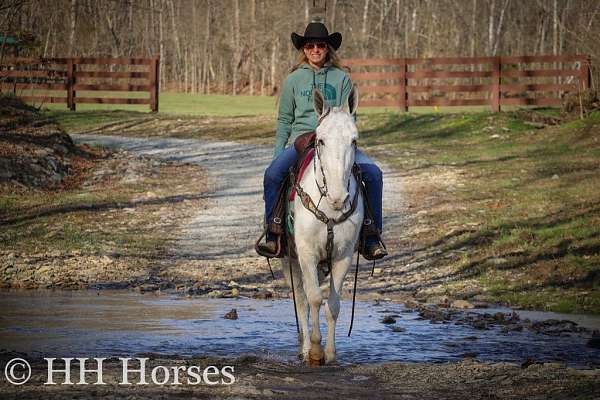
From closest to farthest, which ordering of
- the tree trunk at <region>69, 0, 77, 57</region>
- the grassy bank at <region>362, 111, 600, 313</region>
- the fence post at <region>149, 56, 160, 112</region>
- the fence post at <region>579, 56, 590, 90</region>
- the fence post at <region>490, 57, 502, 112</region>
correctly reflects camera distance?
the grassy bank at <region>362, 111, 600, 313</region> < the fence post at <region>579, 56, 590, 90</region> < the fence post at <region>490, 57, 502, 112</region> < the fence post at <region>149, 56, 160, 112</region> < the tree trunk at <region>69, 0, 77, 57</region>

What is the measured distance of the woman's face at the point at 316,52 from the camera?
948 cm

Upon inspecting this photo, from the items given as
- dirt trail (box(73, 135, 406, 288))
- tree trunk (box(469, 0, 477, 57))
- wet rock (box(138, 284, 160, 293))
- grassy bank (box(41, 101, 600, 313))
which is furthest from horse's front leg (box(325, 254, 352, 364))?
tree trunk (box(469, 0, 477, 57))

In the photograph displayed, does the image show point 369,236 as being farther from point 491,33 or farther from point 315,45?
point 491,33

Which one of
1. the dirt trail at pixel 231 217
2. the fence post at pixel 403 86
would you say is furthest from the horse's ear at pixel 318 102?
the fence post at pixel 403 86

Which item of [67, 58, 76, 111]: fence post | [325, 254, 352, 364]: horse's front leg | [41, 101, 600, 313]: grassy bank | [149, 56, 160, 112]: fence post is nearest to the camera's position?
[325, 254, 352, 364]: horse's front leg

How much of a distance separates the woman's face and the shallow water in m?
2.65

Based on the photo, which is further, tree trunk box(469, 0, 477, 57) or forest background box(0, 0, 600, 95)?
forest background box(0, 0, 600, 95)

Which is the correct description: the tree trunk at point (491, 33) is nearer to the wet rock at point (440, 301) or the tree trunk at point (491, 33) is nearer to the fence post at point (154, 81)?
the fence post at point (154, 81)

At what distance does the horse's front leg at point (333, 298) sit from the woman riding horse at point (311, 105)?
1.50ft

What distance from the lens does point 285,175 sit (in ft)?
31.2

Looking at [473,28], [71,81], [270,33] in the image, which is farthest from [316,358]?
[270,33]

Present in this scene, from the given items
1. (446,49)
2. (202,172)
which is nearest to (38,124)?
(202,172)

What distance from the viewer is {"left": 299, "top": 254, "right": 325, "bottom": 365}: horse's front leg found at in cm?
894

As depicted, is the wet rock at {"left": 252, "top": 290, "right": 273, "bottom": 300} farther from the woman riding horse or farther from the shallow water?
the woman riding horse
